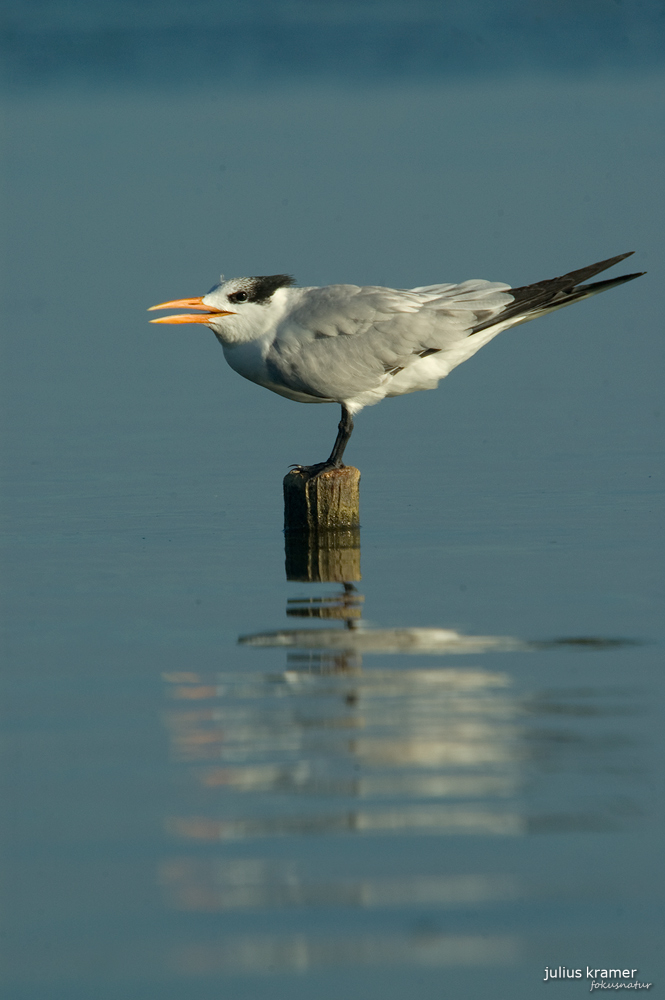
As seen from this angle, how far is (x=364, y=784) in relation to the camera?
4.73 m

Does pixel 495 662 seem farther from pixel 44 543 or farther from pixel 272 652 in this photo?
pixel 44 543

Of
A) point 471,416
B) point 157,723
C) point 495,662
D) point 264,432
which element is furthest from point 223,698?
point 471,416

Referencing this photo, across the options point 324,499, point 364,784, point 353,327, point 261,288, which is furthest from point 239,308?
point 364,784

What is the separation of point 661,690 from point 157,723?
6.49ft

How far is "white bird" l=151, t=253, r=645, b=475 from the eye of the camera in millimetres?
8852

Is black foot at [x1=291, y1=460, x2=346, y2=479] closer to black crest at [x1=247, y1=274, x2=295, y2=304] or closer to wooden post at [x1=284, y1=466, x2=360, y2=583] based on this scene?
wooden post at [x1=284, y1=466, x2=360, y2=583]

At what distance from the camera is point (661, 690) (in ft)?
18.6

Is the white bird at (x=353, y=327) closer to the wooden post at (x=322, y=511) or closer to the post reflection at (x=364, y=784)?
the wooden post at (x=322, y=511)

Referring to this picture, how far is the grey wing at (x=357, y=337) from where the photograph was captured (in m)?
8.84

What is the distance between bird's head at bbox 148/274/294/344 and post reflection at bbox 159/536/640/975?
10.1ft

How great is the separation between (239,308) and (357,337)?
0.80 meters

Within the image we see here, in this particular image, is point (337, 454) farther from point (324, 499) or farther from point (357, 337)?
point (357, 337)

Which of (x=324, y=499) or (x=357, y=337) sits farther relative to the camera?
(x=324, y=499)

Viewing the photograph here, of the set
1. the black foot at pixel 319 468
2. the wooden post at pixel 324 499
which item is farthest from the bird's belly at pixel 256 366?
the wooden post at pixel 324 499
